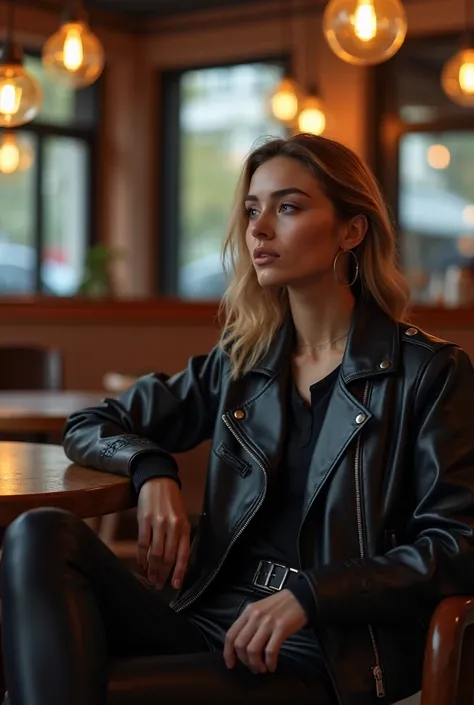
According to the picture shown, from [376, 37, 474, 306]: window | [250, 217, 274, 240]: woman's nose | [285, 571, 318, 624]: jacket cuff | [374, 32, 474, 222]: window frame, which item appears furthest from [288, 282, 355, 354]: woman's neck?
[374, 32, 474, 222]: window frame

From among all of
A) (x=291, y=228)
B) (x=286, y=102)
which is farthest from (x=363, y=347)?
(x=286, y=102)

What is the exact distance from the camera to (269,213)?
5.96 feet

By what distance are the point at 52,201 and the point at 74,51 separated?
5.50 metres

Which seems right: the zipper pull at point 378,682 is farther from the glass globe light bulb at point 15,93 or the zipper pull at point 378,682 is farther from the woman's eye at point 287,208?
the glass globe light bulb at point 15,93

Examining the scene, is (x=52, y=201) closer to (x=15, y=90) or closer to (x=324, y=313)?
(x=15, y=90)

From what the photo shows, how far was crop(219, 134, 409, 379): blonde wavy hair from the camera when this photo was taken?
1.83 metres

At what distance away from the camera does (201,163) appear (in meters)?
9.21

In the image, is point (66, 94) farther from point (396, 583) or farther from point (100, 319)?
point (396, 583)

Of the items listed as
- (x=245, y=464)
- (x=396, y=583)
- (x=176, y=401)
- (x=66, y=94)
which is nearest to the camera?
(x=396, y=583)

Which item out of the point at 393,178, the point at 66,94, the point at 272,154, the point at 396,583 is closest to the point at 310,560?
the point at 396,583

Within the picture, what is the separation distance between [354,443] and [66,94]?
784 centimetres

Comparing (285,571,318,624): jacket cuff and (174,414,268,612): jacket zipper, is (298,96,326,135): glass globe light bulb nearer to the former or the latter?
(174,414,268,612): jacket zipper

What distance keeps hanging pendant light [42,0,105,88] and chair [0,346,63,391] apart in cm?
121

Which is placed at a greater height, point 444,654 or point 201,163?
point 201,163
